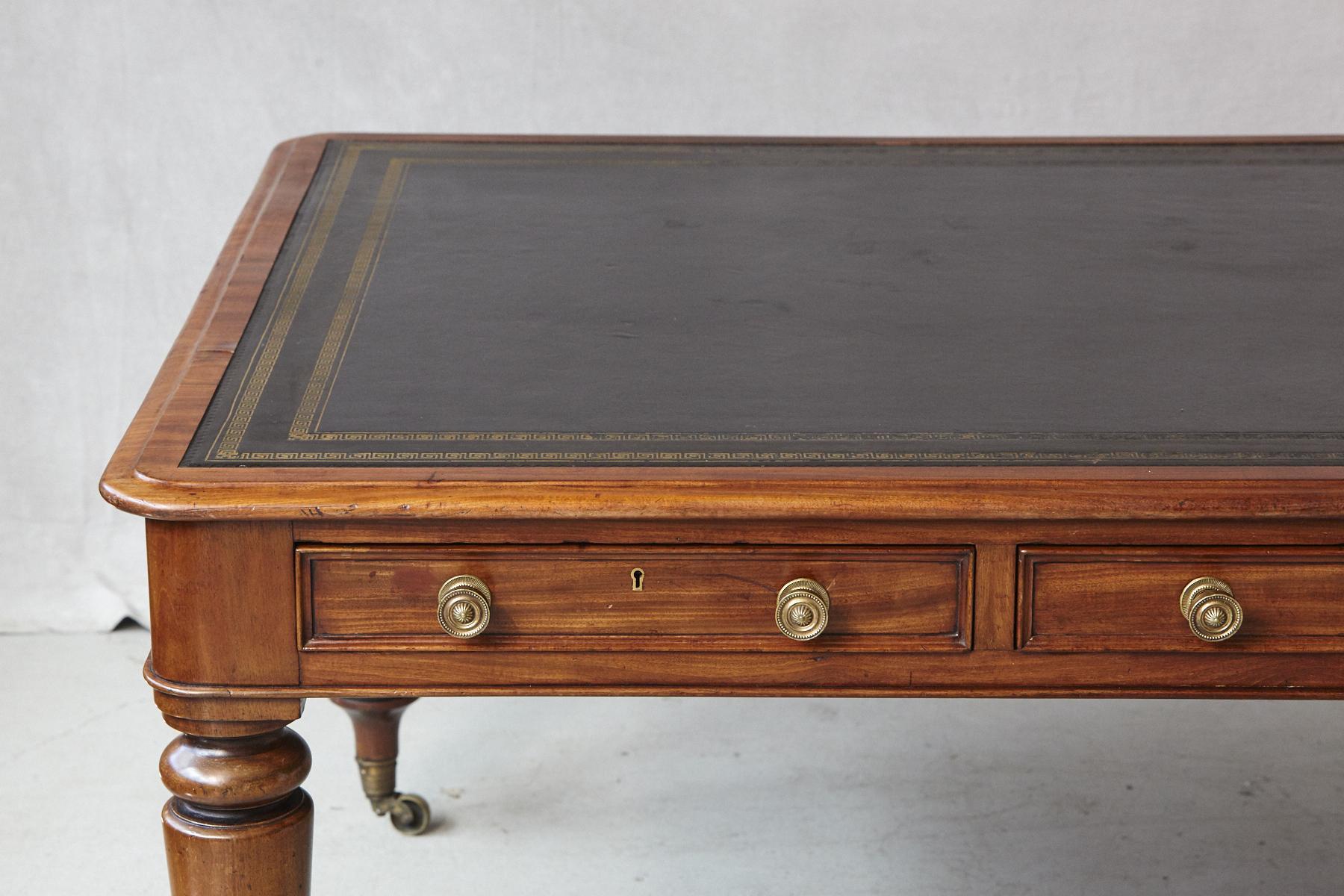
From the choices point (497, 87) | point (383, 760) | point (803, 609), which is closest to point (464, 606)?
point (803, 609)

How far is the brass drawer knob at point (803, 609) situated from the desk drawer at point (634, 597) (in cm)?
1

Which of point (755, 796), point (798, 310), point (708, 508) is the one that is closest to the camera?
point (708, 508)

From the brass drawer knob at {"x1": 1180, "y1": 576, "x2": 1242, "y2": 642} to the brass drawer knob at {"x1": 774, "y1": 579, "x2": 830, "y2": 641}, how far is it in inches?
12.2

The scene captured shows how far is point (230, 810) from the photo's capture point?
1461 mm

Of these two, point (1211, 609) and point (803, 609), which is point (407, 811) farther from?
point (1211, 609)

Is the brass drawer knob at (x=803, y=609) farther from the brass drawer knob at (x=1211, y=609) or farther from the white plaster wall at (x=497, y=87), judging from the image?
the white plaster wall at (x=497, y=87)

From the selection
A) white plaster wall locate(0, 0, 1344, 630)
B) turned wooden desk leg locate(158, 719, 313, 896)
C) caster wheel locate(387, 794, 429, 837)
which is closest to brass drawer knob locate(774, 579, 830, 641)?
turned wooden desk leg locate(158, 719, 313, 896)

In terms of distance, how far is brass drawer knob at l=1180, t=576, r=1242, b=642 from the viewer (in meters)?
1.38

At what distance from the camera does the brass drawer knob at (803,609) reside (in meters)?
1.38

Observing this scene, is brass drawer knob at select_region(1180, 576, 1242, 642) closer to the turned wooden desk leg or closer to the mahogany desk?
the mahogany desk

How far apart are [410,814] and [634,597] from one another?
A: 1188 millimetres

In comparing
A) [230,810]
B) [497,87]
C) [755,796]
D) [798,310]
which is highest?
[497,87]

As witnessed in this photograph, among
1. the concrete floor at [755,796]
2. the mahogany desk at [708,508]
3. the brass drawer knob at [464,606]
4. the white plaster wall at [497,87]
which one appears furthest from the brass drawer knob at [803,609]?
the white plaster wall at [497,87]

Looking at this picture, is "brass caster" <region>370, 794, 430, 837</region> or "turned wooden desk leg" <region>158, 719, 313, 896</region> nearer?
"turned wooden desk leg" <region>158, 719, 313, 896</region>
